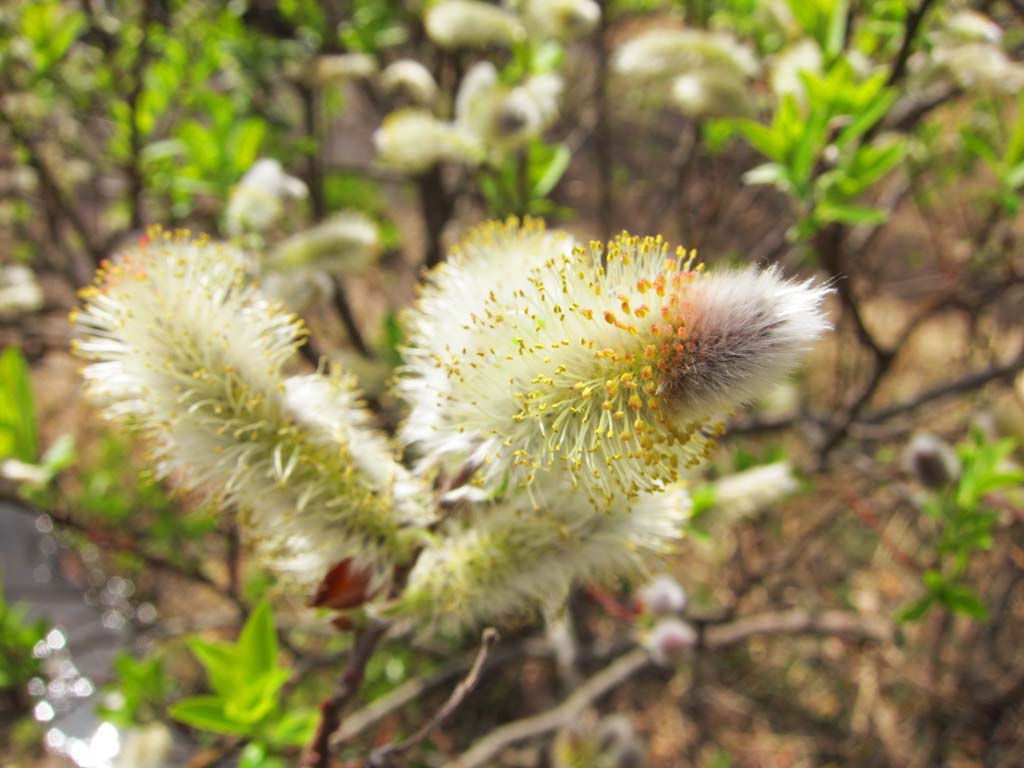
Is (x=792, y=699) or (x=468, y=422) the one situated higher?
(x=468, y=422)

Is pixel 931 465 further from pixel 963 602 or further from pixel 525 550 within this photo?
pixel 525 550

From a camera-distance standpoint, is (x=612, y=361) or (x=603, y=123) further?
(x=603, y=123)

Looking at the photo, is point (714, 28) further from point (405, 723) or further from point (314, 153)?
point (405, 723)

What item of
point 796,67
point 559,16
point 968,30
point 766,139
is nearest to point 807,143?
point 766,139

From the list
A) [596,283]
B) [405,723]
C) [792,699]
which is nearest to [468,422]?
[596,283]

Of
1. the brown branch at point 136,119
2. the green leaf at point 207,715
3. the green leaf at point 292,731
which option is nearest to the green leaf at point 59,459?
the green leaf at point 207,715

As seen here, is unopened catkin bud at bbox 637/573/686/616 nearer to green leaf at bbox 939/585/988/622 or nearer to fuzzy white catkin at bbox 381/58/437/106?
green leaf at bbox 939/585/988/622

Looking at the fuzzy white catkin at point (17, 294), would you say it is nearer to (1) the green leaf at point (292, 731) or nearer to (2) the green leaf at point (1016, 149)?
(1) the green leaf at point (292, 731)
